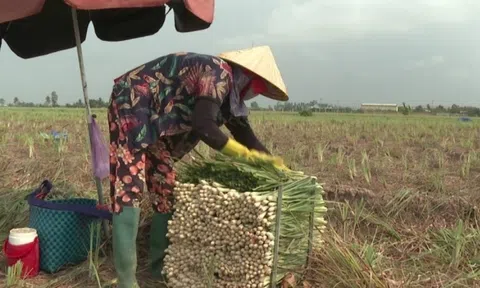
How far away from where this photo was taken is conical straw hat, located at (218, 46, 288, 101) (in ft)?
8.21

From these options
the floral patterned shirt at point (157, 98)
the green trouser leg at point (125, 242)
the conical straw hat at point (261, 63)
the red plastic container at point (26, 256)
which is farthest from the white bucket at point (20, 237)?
the conical straw hat at point (261, 63)

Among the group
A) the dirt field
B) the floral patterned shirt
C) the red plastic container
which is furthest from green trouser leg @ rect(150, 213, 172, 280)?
the red plastic container

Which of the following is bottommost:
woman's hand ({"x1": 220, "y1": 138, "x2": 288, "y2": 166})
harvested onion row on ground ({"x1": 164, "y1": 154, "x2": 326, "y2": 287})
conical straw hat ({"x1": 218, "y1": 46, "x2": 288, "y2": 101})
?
harvested onion row on ground ({"x1": 164, "y1": 154, "x2": 326, "y2": 287})

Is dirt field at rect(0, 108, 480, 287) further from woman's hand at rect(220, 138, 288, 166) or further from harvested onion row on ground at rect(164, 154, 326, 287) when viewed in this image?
woman's hand at rect(220, 138, 288, 166)

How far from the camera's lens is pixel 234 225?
2.37 m

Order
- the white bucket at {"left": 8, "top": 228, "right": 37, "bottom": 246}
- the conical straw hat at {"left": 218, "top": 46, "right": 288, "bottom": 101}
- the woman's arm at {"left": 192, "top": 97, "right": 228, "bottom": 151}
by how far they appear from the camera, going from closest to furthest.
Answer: the woman's arm at {"left": 192, "top": 97, "right": 228, "bottom": 151}, the conical straw hat at {"left": 218, "top": 46, "right": 288, "bottom": 101}, the white bucket at {"left": 8, "top": 228, "right": 37, "bottom": 246}

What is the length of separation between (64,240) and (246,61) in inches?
62.1

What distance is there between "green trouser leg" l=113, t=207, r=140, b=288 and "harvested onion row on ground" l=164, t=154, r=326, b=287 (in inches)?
7.6

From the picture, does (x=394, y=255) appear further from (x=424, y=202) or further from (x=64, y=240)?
(x=64, y=240)

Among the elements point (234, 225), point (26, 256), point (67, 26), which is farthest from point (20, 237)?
point (67, 26)

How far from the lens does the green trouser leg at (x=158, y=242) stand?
2891 millimetres

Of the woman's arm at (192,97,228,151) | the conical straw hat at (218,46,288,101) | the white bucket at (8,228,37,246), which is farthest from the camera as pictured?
the white bucket at (8,228,37,246)

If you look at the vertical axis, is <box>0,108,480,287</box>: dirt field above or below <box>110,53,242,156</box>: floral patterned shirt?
below

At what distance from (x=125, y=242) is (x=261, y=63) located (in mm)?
1156
